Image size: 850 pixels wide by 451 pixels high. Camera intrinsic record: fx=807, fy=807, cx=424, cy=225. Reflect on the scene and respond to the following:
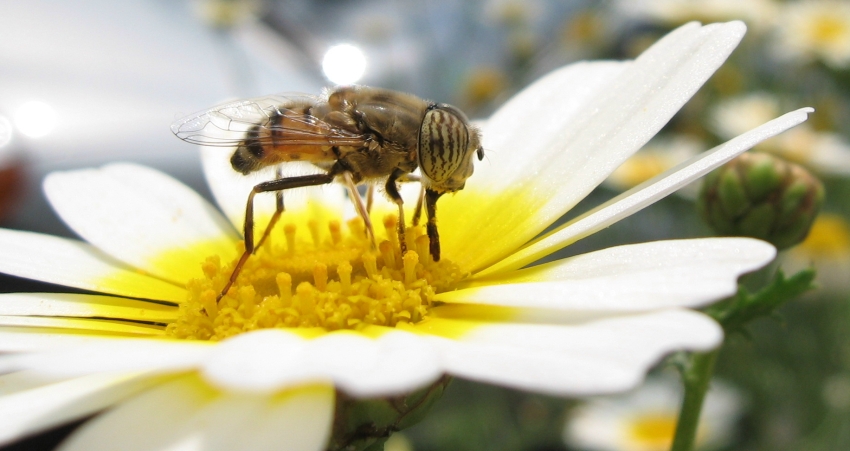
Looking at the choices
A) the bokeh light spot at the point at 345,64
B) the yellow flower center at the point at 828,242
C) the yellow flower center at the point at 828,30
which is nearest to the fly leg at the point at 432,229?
the bokeh light spot at the point at 345,64

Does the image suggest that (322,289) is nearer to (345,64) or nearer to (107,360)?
(107,360)

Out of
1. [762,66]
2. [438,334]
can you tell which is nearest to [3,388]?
[438,334]

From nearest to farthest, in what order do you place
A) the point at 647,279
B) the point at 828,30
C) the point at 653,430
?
1. the point at 647,279
2. the point at 653,430
3. the point at 828,30

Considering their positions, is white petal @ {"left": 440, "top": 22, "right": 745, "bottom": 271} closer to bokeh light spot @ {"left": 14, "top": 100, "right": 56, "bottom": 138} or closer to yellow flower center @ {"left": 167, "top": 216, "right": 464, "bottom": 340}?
yellow flower center @ {"left": 167, "top": 216, "right": 464, "bottom": 340}

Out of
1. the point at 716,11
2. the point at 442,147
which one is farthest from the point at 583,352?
the point at 716,11

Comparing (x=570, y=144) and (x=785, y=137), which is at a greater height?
(x=570, y=144)

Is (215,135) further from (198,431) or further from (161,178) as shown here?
(198,431)

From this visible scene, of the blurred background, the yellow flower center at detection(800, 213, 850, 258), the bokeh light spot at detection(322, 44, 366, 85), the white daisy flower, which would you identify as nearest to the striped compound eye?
the blurred background
